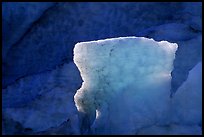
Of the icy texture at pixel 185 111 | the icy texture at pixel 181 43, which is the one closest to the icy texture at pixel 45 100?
the icy texture at pixel 185 111

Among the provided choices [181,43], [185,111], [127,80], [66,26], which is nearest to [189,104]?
[185,111]

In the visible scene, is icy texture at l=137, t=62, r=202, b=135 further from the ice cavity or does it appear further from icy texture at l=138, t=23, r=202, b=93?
icy texture at l=138, t=23, r=202, b=93

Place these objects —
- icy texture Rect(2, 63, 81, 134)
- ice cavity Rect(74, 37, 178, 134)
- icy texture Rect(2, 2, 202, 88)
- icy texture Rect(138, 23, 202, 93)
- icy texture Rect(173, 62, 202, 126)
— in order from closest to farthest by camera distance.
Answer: ice cavity Rect(74, 37, 178, 134) < icy texture Rect(173, 62, 202, 126) < icy texture Rect(2, 63, 81, 134) < icy texture Rect(138, 23, 202, 93) < icy texture Rect(2, 2, 202, 88)

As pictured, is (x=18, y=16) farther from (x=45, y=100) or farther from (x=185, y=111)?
(x=185, y=111)

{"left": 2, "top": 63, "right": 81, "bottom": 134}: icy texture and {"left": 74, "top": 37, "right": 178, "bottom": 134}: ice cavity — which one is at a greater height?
{"left": 74, "top": 37, "right": 178, "bottom": 134}: ice cavity

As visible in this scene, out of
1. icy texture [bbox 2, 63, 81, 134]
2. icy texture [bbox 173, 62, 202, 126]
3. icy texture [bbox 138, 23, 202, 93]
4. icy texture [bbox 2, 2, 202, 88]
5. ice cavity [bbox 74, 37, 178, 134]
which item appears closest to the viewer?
ice cavity [bbox 74, 37, 178, 134]

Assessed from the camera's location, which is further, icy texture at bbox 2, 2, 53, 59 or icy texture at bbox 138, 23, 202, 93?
icy texture at bbox 2, 2, 53, 59

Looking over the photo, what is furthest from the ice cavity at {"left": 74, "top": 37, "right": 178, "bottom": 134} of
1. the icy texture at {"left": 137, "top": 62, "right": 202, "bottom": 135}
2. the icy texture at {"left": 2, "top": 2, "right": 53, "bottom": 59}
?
the icy texture at {"left": 2, "top": 2, "right": 53, "bottom": 59}

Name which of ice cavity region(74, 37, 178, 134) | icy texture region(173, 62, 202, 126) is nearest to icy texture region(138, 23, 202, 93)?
icy texture region(173, 62, 202, 126)

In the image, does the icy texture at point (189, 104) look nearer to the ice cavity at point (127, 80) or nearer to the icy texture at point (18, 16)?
the ice cavity at point (127, 80)

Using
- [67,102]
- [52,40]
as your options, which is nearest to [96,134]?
[67,102]
